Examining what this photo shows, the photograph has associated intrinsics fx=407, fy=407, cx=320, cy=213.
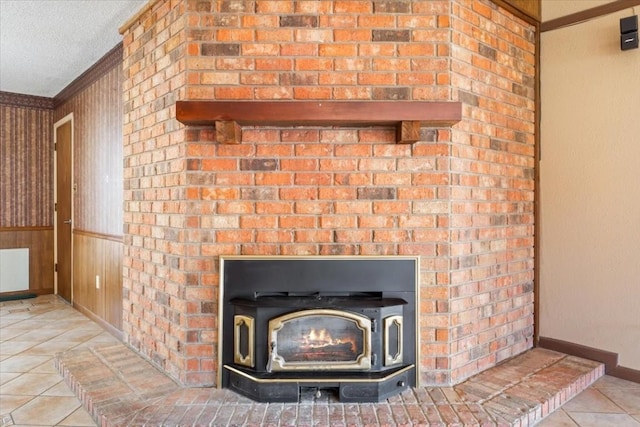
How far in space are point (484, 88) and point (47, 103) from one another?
4.76m

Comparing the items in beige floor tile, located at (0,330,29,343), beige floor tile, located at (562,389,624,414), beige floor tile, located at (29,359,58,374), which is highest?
beige floor tile, located at (562,389,624,414)

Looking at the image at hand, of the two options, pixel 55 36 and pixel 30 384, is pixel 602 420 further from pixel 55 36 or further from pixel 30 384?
pixel 55 36

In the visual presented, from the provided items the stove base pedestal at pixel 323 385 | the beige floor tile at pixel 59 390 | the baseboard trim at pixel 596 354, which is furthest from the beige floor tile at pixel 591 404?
the beige floor tile at pixel 59 390

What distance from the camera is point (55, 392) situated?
2264 mm

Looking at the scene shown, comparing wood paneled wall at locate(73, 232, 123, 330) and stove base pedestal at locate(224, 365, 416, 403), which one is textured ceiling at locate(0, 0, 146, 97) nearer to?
wood paneled wall at locate(73, 232, 123, 330)

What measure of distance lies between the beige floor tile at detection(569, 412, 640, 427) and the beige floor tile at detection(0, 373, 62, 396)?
2814mm

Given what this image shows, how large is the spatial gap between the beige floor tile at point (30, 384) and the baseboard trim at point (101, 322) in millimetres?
643

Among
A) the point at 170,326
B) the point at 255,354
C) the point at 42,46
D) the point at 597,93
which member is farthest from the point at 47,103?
the point at 597,93

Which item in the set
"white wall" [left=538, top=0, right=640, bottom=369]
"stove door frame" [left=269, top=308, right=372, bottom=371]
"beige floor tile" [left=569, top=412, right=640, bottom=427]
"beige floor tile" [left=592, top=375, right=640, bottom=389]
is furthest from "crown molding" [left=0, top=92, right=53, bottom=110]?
"beige floor tile" [left=592, top=375, right=640, bottom=389]

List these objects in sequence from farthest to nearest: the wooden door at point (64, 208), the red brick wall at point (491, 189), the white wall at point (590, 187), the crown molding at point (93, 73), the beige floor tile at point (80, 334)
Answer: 1. the wooden door at point (64, 208)
2. the crown molding at point (93, 73)
3. the beige floor tile at point (80, 334)
4. the white wall at point (590, 187)
5. the red brick wall at point (491, 189)

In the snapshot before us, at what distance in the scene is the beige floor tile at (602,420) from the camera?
1.92m

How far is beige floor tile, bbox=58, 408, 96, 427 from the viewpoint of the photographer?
6.36ft

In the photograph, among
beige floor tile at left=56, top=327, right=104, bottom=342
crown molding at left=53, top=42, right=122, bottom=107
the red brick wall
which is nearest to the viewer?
the red brick wall

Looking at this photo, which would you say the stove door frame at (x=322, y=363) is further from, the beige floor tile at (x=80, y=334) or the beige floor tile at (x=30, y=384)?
the beige floor tile at (x=80, y=334)
